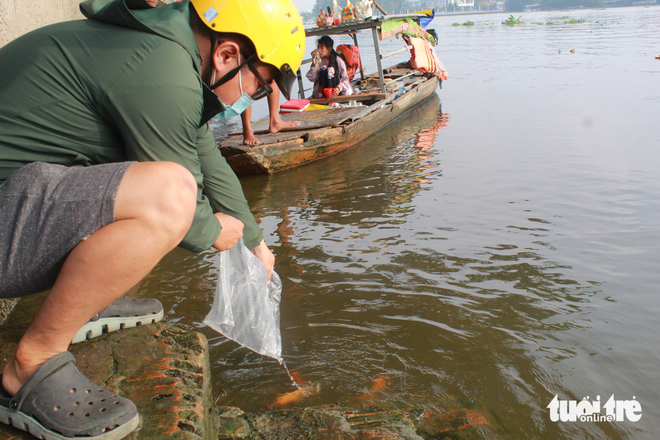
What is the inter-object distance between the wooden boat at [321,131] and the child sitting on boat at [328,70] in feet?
0.90

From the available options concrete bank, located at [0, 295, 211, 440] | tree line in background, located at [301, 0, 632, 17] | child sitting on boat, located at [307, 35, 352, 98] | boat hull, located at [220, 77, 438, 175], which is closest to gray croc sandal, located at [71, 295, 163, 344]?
concrete bank, located at [0, 295, 211, 440]

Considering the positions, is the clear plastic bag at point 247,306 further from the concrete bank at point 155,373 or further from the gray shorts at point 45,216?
the gray shorts at point 45,216

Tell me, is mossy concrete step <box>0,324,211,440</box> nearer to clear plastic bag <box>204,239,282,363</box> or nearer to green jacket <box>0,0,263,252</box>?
clear plastic bag <box>204,239,282,363</box>

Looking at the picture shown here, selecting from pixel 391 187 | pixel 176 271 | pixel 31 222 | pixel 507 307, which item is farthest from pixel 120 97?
pixel 391 187

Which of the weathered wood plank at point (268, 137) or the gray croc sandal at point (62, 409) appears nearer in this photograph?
the gray croc sandal at point (62, 409)

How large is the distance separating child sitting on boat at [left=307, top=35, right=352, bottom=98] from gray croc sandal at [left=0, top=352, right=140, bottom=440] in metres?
8.38

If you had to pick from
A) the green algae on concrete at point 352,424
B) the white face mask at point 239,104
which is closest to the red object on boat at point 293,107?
the white face mask at point 239,104

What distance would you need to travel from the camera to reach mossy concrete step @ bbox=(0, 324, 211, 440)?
1552 mm

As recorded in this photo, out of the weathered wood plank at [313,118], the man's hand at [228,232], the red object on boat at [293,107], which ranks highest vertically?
the man's hand at [228,232]

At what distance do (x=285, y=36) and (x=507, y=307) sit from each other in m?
2.15

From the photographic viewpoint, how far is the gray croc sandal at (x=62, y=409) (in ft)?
4.74

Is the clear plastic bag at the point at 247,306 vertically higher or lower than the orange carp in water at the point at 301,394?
higher

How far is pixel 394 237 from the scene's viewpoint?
13.8 ft

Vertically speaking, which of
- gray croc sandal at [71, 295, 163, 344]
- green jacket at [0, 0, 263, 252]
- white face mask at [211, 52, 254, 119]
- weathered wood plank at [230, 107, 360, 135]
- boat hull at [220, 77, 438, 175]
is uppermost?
green jacket at [0, 0, 263, 252]
